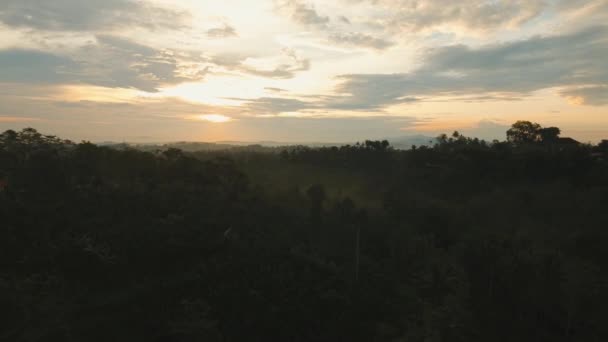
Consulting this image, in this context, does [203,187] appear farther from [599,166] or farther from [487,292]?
[599,166]

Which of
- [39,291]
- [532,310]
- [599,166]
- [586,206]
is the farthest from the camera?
[599,166]

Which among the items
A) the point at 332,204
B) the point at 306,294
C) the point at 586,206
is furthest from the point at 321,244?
the point at 586,206

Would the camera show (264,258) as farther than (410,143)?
No

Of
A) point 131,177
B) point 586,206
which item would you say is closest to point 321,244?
Result: point 131,177

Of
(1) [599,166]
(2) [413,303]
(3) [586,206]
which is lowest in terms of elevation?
(2) [413,303]

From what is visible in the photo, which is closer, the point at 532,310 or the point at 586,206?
the point at 532,310

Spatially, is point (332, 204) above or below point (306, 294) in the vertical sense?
above

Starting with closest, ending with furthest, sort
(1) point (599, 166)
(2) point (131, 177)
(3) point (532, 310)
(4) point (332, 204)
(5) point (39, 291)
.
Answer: (5) point (39, 291) < (3) point (532, 310) < (2) point (131, 177) < (4) point (332, 204) < (1) point (599, 166)
